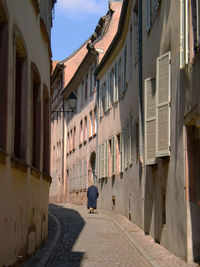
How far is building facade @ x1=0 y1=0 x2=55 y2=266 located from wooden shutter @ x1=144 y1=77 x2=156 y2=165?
252 cm

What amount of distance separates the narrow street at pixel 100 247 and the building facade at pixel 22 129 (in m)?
0.50

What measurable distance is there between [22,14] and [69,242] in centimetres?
626

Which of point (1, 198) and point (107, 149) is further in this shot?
point (107, 149)

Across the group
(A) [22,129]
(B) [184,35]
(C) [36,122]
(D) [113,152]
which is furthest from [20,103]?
(D) [113,152]

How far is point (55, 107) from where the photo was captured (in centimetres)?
4878

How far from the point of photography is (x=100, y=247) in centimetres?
1358

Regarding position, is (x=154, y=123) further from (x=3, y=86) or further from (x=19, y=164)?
(x=3, y=86)

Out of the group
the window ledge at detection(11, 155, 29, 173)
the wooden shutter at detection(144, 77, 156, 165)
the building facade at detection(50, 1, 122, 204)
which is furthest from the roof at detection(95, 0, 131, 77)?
the window ledge at detection(11, 155, 29, 173)

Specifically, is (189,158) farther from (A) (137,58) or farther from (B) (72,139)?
(B) (72,139)

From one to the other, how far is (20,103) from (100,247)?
435 cm

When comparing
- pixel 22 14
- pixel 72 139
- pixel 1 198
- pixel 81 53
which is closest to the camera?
pixel 1 198

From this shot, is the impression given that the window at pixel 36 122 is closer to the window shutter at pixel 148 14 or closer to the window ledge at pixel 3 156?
the window shutter at pixel 148 14

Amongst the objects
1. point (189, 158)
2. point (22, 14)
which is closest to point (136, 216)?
point (189, 158)

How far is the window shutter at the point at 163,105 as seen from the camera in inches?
489
